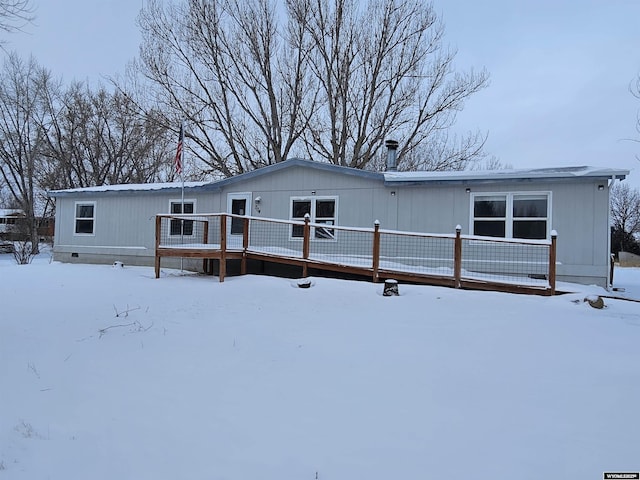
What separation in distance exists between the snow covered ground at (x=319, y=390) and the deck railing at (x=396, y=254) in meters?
1.44

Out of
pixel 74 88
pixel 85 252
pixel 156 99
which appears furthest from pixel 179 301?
pixel 74 88

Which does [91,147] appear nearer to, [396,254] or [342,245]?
[342,245]

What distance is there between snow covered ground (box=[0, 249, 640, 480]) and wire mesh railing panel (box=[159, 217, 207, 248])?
17.2 feet

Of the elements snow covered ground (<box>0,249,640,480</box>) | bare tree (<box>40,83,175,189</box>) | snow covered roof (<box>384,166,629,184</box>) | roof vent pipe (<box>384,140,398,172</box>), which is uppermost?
bare tree (<box>40,83,175,189</box>)

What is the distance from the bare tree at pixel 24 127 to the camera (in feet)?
81.8

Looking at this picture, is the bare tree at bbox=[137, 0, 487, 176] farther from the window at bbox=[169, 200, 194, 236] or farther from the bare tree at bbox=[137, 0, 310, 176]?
the window at bbox=[169, 200, 194, 236]

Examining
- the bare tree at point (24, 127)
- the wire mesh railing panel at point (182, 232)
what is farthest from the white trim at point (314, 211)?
the bare tree at point (24, 127)

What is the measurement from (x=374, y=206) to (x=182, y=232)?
5.32 m

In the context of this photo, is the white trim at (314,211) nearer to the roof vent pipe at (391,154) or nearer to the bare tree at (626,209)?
the roof vent pipe at (391,154)

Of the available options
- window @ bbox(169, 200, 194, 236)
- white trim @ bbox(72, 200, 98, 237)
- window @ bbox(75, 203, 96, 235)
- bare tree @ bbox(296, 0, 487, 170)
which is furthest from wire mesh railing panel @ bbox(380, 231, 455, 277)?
bare tree @ bbox(296, 0, 487, 170)

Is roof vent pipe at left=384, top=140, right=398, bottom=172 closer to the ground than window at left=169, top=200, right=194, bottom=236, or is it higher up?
higher up

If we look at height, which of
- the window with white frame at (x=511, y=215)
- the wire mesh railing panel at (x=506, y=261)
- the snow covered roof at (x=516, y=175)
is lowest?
the wire mesh railing panel at (x=506, y=261)

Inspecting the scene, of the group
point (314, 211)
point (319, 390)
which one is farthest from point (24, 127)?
point (319, 390)

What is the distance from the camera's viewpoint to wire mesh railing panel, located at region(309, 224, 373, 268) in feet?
30.9
